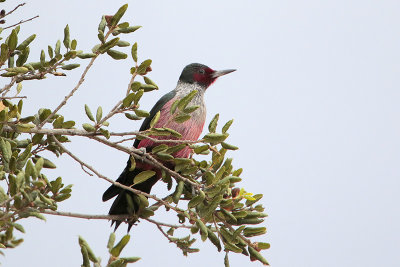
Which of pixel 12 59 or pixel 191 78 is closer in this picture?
pixel 12 59

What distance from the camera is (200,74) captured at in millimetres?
5758

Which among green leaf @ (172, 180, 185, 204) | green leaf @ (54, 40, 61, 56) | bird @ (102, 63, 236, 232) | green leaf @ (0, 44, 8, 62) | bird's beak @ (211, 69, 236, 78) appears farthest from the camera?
bird's beak @ (211, 69, 236, 78)

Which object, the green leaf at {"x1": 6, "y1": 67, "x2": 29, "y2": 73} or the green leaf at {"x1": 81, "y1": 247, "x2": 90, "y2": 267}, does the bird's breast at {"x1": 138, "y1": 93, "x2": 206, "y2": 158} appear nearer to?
the green leaf at {"x1": 6, "y1": 67, "x2": 29, "y2": 73}

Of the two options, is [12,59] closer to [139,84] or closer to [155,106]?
[139,84]

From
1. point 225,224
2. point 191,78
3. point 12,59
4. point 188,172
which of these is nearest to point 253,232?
point 225,224

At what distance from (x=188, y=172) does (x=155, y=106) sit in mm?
1597

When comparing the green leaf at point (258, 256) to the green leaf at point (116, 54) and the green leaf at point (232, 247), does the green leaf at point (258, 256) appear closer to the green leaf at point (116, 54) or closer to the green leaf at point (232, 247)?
the green leaf at point (232, 247)

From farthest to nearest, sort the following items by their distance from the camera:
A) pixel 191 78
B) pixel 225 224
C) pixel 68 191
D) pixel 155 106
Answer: pixel 191 78 → pixel 155 106 → pixel 225 224 → pixel 68 191

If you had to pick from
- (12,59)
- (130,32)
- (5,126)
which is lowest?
(5,126)

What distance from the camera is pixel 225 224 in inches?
147

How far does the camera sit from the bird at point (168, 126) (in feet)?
14.7

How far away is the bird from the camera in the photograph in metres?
4.48

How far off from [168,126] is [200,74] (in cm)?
114

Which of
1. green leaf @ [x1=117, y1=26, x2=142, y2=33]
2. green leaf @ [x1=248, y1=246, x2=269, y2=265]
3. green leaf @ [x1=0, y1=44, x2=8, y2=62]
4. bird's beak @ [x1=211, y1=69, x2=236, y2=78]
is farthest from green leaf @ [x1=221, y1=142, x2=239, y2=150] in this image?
bird's beak @ [x1=211, y1=69, x2=236, y2=78]
